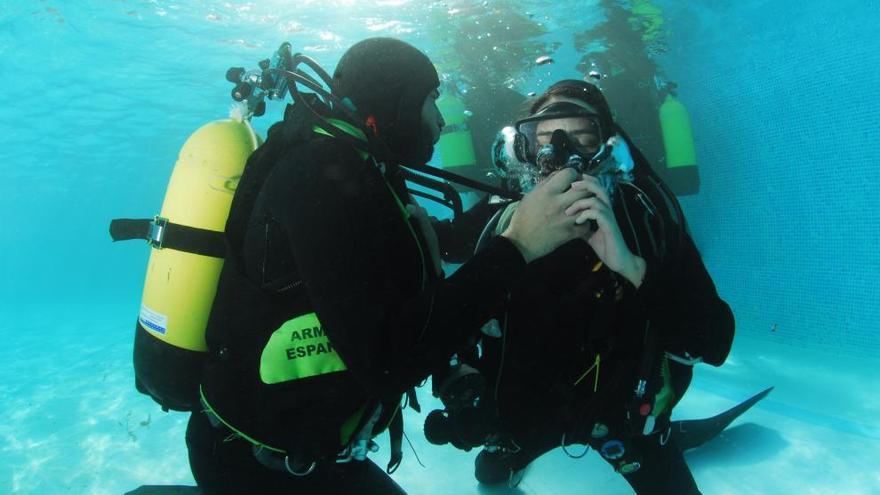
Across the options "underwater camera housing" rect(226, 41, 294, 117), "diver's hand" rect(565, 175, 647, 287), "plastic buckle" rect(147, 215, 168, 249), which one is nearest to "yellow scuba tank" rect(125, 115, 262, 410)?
"plastic buckle" rect(147, 215, 168, 249)

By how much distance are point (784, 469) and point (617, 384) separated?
356cm

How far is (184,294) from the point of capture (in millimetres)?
2145

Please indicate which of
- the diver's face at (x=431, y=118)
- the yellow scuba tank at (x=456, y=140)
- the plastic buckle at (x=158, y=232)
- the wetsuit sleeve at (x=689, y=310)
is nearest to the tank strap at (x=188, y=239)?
the plastic buckle at (x=158, y=232)

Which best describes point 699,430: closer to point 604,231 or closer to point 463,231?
point 463,231

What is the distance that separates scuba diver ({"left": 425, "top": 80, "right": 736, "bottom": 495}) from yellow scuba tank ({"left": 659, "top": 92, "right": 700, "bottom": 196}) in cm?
903

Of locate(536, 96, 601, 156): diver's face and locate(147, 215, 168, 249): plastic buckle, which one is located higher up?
locate(536, 96, 601, 156): diver's face

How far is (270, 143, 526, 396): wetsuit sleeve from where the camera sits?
1.42 meters

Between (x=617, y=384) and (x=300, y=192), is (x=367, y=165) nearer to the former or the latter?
(x=300, y=192)

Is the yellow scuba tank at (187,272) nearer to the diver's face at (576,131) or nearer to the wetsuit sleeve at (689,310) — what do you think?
the diver's face at (576,131)

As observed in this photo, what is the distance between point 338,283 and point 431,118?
1.13 metres

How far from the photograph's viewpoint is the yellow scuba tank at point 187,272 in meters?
2.15

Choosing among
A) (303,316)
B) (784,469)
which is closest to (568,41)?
(784,469)

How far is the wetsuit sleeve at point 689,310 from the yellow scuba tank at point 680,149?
9394mm

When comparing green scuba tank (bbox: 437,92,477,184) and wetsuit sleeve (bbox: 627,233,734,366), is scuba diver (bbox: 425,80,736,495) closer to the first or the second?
wetsuit sleeve (bbox: 627,233,734,366)
